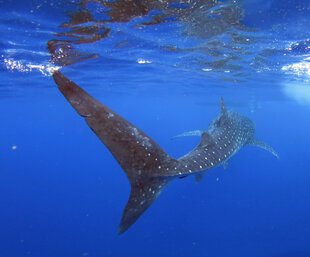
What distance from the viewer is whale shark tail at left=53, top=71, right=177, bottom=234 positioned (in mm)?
2992

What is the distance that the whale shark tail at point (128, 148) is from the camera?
118 inches

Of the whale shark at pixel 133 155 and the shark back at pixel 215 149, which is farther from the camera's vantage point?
the shark back at pixel 215 149

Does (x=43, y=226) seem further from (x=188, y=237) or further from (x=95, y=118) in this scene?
A: (x=95, y=118)

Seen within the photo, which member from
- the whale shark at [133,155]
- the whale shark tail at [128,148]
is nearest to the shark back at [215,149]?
the whale shark at [133,155]

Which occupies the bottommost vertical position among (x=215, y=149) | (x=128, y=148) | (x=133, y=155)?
(x=215, y=149)

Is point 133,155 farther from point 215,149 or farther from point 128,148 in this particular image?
point 215,149

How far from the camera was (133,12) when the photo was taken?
7801 millimetres

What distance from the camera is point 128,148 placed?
3.51 meters

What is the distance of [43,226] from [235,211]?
13.9 meters

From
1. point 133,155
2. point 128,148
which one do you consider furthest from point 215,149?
point 128,148

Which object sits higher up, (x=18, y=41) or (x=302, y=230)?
(x=18, y=41)

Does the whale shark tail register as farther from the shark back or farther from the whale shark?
the shark back

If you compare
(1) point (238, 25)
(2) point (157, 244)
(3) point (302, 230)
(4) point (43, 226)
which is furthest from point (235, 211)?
(4) point (43, 226)

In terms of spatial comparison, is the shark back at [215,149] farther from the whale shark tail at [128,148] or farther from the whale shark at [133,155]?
the whale shark tail at [128,148]
